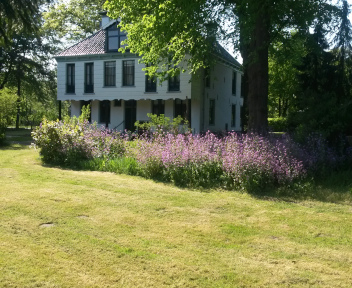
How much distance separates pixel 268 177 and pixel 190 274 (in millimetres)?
5532

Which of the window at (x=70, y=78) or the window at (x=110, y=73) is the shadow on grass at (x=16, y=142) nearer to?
the window at (x=70, y=78)

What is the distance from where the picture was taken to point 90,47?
2998cm

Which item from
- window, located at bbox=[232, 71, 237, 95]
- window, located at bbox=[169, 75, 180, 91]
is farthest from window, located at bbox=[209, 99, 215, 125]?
window, located at bbox=[232, 71, 237, 95]

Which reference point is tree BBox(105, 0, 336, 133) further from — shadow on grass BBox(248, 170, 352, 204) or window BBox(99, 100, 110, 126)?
window BBox(99, 100, 110, 126)

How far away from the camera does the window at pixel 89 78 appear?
96.9 feet

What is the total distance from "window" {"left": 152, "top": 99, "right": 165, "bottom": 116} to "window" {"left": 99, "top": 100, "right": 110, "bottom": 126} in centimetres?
374

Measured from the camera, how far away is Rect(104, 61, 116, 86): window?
2888 cm

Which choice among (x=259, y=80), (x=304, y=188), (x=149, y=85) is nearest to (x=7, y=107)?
(x=149, y=85)

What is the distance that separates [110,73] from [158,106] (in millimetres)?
4341

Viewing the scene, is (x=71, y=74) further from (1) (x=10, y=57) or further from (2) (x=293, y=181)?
(2) (x=293, y=181)

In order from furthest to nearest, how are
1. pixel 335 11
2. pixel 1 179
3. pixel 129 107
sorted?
pixel 129 107, pixel 335 11, pixel 1 179

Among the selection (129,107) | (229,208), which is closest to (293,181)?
(229,208)

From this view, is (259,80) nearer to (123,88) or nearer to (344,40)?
(344,40)

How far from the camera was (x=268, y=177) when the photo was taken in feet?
31.1
